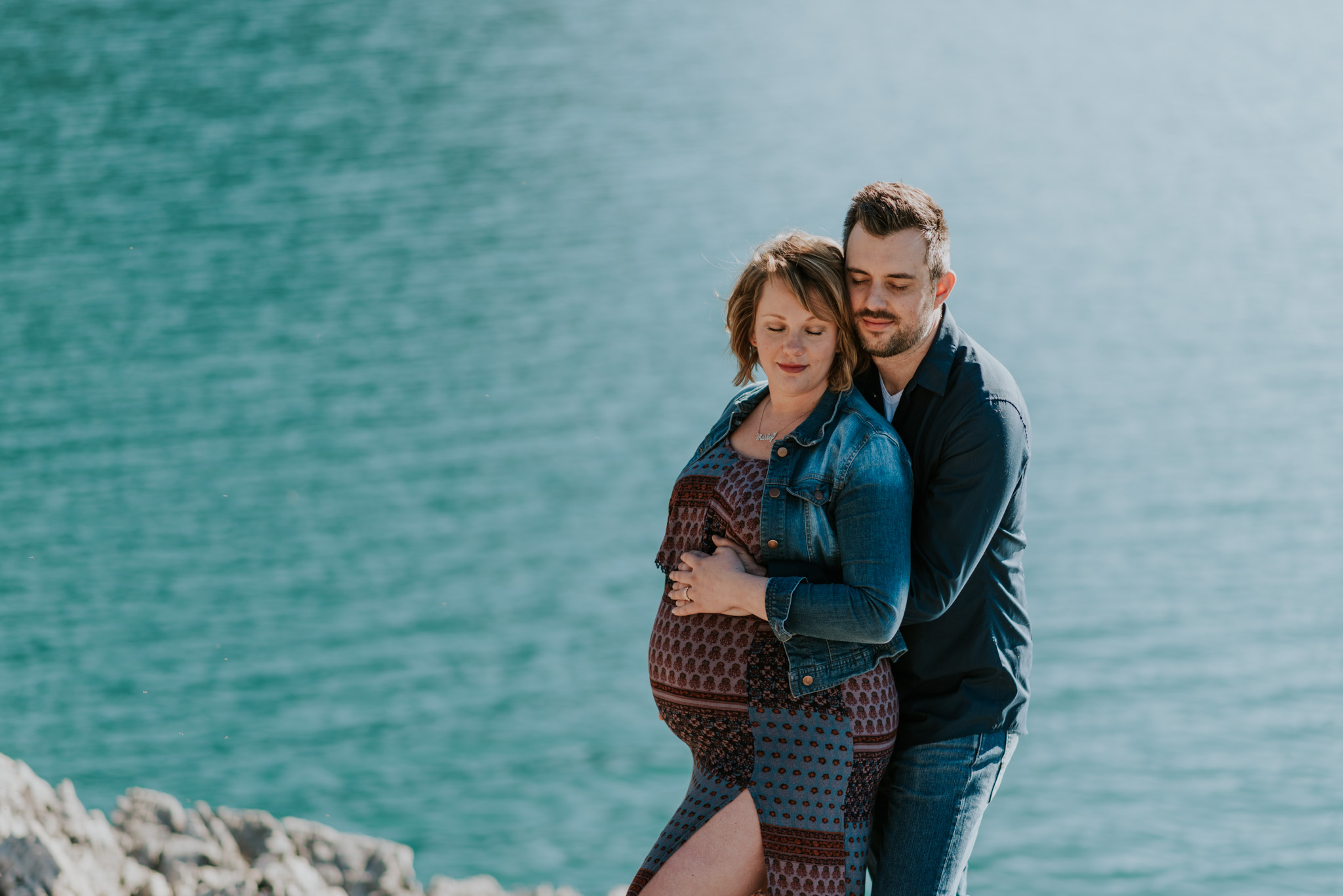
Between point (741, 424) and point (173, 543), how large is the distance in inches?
583

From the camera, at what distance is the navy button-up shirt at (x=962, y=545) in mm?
2939

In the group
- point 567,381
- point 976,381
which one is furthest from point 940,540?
point 567,381

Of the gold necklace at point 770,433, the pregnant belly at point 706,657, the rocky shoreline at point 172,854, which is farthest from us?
the rocky shoreline at point 172,854

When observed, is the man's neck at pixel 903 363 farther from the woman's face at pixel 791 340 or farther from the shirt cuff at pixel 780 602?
the shirt cuff at pixel 780 602

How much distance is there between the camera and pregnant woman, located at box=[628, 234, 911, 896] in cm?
281

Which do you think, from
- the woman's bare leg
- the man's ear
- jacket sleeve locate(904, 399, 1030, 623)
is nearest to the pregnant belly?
the woman's bare leg

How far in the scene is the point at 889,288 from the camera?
2979 millimetres

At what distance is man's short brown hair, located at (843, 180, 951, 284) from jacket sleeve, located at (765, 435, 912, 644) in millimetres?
495

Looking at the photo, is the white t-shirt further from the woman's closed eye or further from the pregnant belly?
the pregnant belly

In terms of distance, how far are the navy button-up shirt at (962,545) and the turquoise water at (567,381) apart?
1515 millimetres

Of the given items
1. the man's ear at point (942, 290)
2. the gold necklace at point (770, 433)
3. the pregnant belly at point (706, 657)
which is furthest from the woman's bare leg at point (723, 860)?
the man's ear at point (942, 290)

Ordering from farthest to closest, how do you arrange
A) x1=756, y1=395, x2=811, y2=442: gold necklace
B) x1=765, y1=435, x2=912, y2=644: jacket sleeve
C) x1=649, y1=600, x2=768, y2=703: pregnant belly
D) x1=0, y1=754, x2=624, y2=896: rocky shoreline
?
1. x1=0, y1=754, x2=624, y2=896: rocky shoreline
2. x1=756, y1=395, x2=811, y2=442: gold necklace
3. x1=649, y1=600, x2=768, y2=703: pregnant belly
4. x1=765, y1=435, x2=912, y2=644: jacket sleeve

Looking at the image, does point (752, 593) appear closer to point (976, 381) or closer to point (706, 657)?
point (706, 657)

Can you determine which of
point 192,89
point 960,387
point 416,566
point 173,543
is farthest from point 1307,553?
point 192,89
